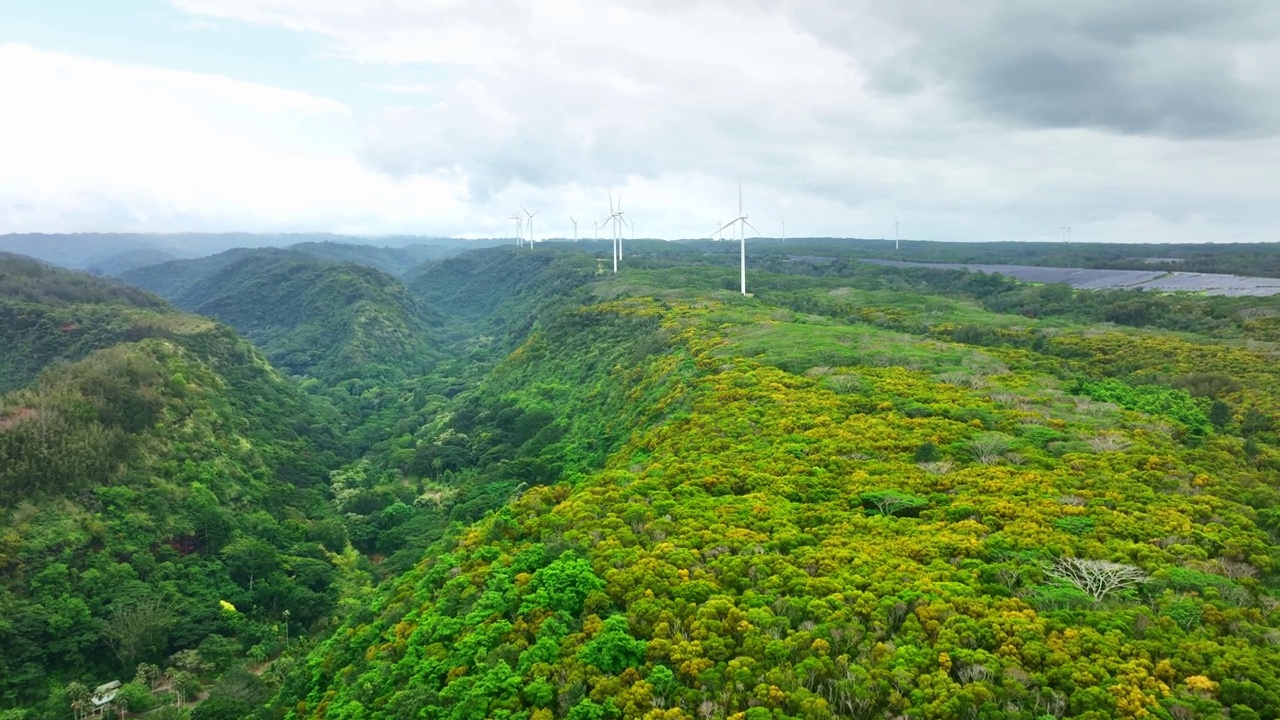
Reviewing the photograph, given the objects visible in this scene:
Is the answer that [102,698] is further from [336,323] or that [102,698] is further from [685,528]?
[336,323]

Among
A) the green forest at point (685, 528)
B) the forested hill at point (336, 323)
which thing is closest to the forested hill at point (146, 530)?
the green forest at point (685, 528)

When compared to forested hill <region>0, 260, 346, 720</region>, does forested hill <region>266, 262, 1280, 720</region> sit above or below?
above

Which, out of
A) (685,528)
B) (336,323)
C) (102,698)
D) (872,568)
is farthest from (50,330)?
(872,568)

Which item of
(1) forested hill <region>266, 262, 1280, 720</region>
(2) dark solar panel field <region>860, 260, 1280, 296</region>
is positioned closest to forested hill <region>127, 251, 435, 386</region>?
(1) forested hill <region>266, 262, 1280, 720</region>

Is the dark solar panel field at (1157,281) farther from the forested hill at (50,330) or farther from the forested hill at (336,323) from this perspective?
the forested hill at (50,330)

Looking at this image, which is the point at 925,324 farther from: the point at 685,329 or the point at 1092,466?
the point at 1092,466

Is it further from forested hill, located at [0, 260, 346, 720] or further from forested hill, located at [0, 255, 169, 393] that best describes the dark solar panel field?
forested hill, located at [0, 255, 169, 393]
